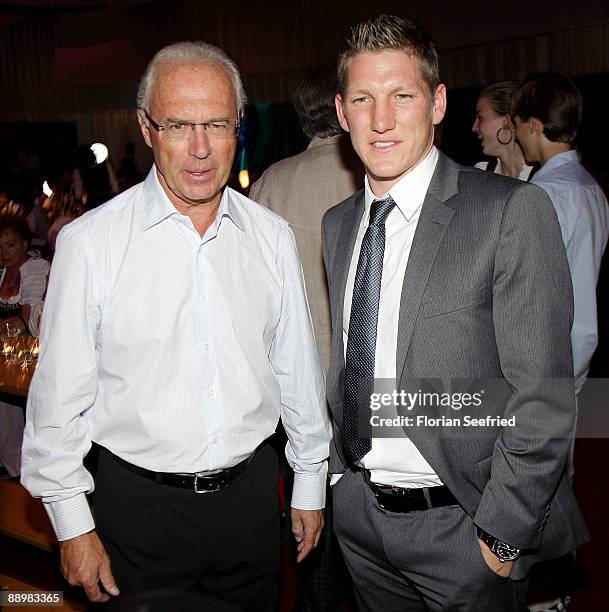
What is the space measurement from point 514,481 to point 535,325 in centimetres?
32

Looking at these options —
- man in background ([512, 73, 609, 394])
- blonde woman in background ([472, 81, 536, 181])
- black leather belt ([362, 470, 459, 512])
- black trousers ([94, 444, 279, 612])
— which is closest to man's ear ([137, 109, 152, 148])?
black trousers ([94, 444, 279, 612])

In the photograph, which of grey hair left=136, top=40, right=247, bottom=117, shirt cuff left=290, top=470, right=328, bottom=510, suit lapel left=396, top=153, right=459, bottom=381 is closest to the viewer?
suit lapel left=396, top=153, right=459, bottom=381

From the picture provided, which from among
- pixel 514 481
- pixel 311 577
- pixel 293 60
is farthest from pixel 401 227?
pixel 293 60

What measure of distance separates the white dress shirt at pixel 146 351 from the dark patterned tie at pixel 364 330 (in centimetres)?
28

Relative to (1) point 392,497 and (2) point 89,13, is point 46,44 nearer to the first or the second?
(2) point 89,13

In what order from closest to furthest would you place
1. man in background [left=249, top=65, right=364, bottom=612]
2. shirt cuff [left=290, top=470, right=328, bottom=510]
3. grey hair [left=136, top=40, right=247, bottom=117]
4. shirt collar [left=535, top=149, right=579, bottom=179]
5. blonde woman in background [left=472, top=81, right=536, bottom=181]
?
grey hair [left=136, top=40, right=247, bottom=117] → shirt cuff [left=290, top=470, right=328, bottom=510] → man in background [left=249, top=65, right=364, bottom=612] → shirt collar [left=535, top=149, right=579, bottom=179] → blonde woman in background [left=472, top=81, right=536, bottom=181]

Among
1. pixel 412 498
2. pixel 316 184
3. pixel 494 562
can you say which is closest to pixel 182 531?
pixel 412 498

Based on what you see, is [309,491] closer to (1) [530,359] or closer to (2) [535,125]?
(1) [530,359]

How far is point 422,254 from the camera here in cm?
169

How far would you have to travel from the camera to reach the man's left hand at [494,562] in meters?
1.65

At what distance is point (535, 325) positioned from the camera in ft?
5.15

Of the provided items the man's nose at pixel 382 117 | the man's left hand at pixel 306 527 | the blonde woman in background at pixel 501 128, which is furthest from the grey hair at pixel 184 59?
the blonde woman in background at pixel 501 128

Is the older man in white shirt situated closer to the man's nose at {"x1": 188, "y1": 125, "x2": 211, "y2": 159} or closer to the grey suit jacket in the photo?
the man's nose at {"x1": 188, "y1": 125, "x2": 211, "y2": 159}

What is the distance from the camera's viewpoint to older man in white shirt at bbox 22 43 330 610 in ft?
6.03
